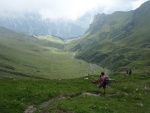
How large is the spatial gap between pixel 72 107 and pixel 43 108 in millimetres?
4464

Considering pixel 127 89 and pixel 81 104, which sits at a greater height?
pixel 127 89

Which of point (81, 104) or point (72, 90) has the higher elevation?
point (72, 90)

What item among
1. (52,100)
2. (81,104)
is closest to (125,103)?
(81,104)

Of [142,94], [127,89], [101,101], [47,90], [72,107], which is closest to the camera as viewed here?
[72,107]

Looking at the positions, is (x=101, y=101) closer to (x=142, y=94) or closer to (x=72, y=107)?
(x=72, y=107)

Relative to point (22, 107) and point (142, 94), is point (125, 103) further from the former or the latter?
point (22, 107)

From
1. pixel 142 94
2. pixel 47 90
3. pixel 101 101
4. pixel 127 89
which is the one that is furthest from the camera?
pixel 127 89

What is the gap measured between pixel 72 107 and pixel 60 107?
5.71 ft

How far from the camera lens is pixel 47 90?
4516 centimetres

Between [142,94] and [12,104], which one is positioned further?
[142,94]

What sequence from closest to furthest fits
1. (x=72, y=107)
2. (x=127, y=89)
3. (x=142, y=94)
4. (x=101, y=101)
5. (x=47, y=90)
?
(x=72, y=107), (x=101, y=101), (x=47, y=90), (x=142, y=94), (x=127, y=89)

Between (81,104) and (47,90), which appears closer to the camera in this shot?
(81,104)

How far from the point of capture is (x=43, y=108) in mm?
35750

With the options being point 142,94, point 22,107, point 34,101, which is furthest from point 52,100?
point 142,94
